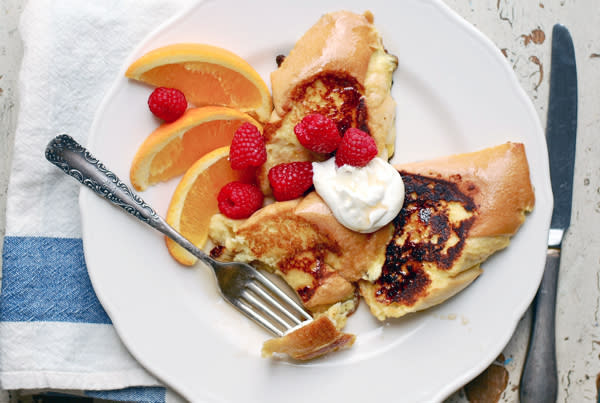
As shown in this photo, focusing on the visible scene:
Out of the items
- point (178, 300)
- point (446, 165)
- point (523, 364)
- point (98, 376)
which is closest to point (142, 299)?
point (178, 300)

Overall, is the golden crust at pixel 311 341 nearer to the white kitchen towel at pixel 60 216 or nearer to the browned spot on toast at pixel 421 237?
the browned spot on toast at pixel 421 237

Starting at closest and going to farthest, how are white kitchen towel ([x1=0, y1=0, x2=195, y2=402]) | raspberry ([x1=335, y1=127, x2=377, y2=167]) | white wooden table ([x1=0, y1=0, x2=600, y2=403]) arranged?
raspberry ([x1=335, y1=127, x2=377, y2=167]) < white kitchen towel ([x1=0, y1=0, x2=195, y2=402]) < white wooden table ([x1=0, y1=0, x2=600, y2=403])

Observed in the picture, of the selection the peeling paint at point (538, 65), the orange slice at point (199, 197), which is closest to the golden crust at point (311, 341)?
the orange slice at point (199, 197)

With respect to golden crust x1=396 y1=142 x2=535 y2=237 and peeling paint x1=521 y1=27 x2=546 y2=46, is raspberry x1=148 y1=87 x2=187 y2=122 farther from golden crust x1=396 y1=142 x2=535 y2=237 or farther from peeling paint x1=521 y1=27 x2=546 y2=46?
peeling paint x1=521 y1=27 x2=546 y2=46

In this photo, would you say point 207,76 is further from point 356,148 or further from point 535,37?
point 535,37

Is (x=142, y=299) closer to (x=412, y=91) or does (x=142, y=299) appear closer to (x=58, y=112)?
(x=58, y=112)

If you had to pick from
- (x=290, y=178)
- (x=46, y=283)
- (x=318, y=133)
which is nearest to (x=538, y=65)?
(x=318, y=133)

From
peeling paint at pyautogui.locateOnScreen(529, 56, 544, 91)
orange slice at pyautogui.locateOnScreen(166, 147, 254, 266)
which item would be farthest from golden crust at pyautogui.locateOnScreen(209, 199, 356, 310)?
peeling paint at pyautogui.locateOnScreen(529, 56, 544, 91)
